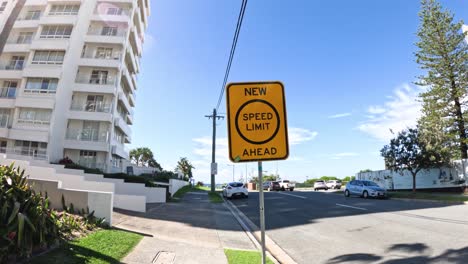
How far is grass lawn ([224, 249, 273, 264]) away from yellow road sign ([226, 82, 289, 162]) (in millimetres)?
3224

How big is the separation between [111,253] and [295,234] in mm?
5540

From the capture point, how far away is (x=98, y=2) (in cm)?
3278

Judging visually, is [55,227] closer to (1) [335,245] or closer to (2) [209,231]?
(2) [209,231]

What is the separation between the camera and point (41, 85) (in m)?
29.0

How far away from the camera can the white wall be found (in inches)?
1088

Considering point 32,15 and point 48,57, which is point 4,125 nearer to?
point 48,57

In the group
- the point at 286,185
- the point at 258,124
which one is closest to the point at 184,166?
the point at 286,185

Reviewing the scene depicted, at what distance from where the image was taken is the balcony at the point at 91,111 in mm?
28992

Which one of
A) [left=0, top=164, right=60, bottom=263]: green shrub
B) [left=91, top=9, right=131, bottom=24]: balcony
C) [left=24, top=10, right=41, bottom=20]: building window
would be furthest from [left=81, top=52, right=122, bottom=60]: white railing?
[left=0, top=164, right=60, bottom=263]: green shrub

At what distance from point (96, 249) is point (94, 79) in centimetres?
2904

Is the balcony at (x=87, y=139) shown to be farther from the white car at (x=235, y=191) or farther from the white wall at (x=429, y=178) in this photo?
the white wall at (x=429, y=178)

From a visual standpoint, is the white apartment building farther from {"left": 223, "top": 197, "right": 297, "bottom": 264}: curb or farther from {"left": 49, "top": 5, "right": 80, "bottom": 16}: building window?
{"left": 223, "top": 197, "right": 297, "bottom": 264}: curb

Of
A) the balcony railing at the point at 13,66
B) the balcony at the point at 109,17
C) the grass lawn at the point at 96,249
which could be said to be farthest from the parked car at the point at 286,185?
the grass lawn at the point at 96,249

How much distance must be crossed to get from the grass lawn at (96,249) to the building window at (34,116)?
25702mm
